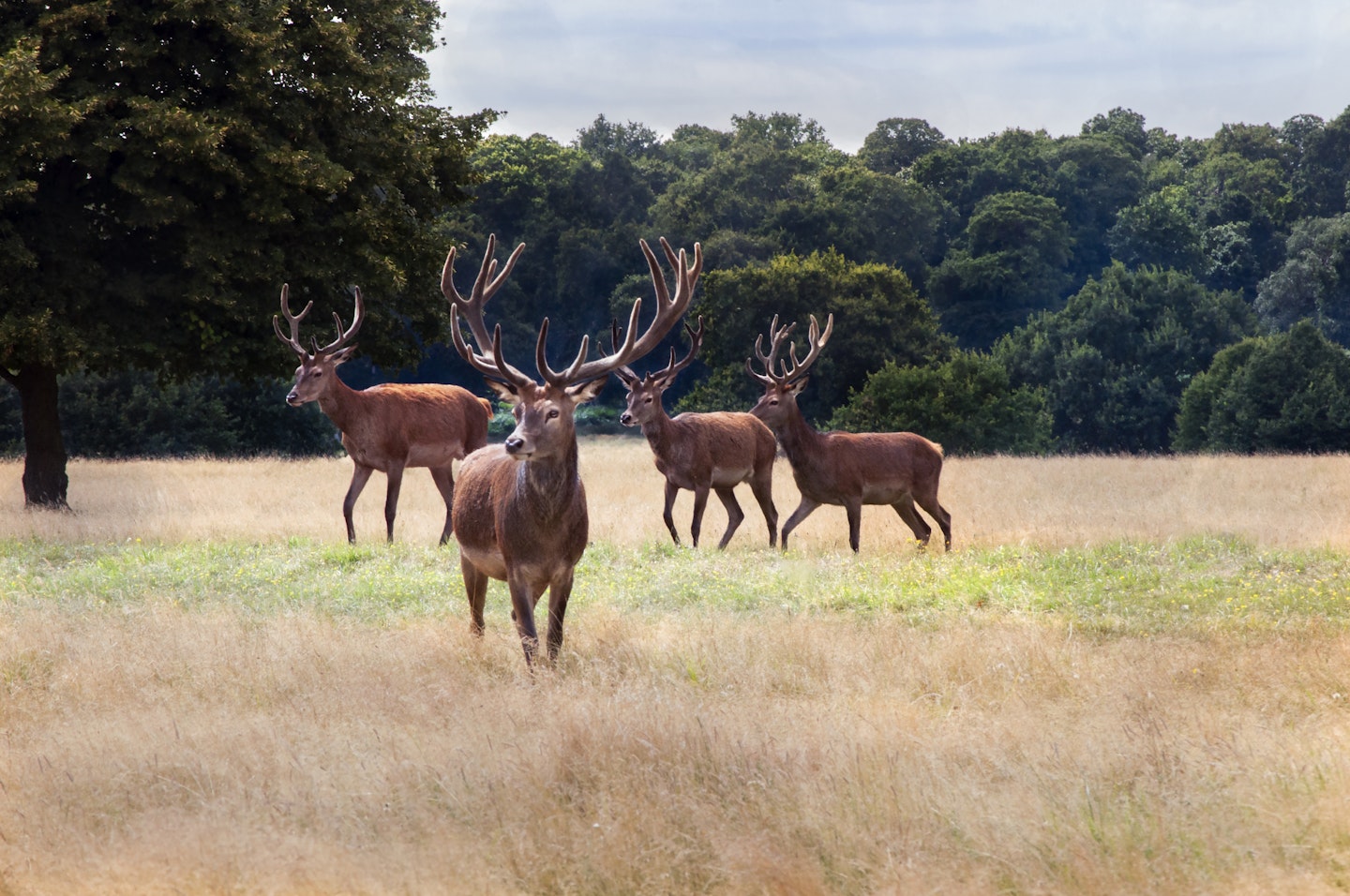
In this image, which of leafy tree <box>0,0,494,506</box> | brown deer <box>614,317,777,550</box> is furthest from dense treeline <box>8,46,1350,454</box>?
brown deer <box>614,317,777,550</box>

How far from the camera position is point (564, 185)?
185 feet

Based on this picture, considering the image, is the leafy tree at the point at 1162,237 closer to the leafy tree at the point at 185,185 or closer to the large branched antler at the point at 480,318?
the leafy tree at the point at 185,185

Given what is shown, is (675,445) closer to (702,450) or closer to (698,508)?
(702,450)

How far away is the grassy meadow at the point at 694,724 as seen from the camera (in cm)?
498

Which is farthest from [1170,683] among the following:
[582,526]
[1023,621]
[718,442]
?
[718,442]

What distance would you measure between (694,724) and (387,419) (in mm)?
9537

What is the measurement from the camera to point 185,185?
16.9 m

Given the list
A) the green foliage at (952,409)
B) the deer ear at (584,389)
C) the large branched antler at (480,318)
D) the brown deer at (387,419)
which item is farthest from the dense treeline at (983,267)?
the deer ear at (584,389)

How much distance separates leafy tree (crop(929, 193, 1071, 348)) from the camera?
54656mm

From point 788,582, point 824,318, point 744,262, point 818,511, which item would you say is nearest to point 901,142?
point 744,262

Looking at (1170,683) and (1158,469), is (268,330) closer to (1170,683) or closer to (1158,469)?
(1170,683)

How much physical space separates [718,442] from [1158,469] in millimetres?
11604

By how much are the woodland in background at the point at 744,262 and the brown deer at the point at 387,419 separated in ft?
7.00

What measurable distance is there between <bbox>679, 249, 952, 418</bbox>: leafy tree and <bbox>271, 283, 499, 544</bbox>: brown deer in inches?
791
